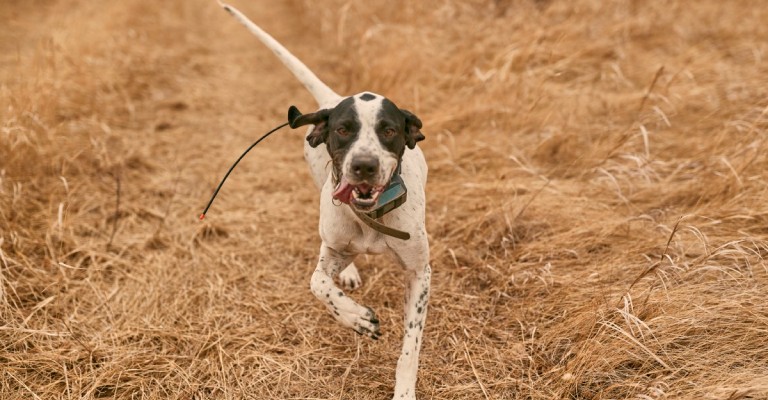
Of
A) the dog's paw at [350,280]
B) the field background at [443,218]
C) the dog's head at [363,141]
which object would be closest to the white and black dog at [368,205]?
the dog's head at [363,141]

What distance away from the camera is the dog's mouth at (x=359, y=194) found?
2320mm

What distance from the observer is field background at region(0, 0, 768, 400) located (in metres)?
2.62

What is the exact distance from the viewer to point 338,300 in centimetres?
257

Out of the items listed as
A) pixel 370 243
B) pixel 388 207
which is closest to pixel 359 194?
pixel 388 207

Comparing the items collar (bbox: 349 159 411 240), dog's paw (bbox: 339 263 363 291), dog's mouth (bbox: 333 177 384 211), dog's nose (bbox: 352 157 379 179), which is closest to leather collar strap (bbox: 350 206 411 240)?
collar (bbox: 349 159 411 240)

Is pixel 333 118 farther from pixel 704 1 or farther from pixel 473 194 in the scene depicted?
pixel 704 1

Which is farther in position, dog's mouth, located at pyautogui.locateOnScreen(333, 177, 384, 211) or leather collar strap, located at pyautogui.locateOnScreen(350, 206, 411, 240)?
leather collar strap, located at pyautogui.locateOnScreen(350, 206, 411, 240)

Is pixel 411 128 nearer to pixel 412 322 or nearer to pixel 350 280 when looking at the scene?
pixel 412 322

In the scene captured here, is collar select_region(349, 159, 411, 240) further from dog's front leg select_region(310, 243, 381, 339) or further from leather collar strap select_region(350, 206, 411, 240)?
dog's front leg select_region(310, 243, 381, 339)

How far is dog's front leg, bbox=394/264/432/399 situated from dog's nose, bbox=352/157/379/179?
2.08 feet

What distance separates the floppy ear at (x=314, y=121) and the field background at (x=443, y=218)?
106 centimetres

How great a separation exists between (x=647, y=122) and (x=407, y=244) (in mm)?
3036

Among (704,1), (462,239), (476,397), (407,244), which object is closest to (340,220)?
(407,244)

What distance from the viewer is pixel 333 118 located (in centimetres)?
253
